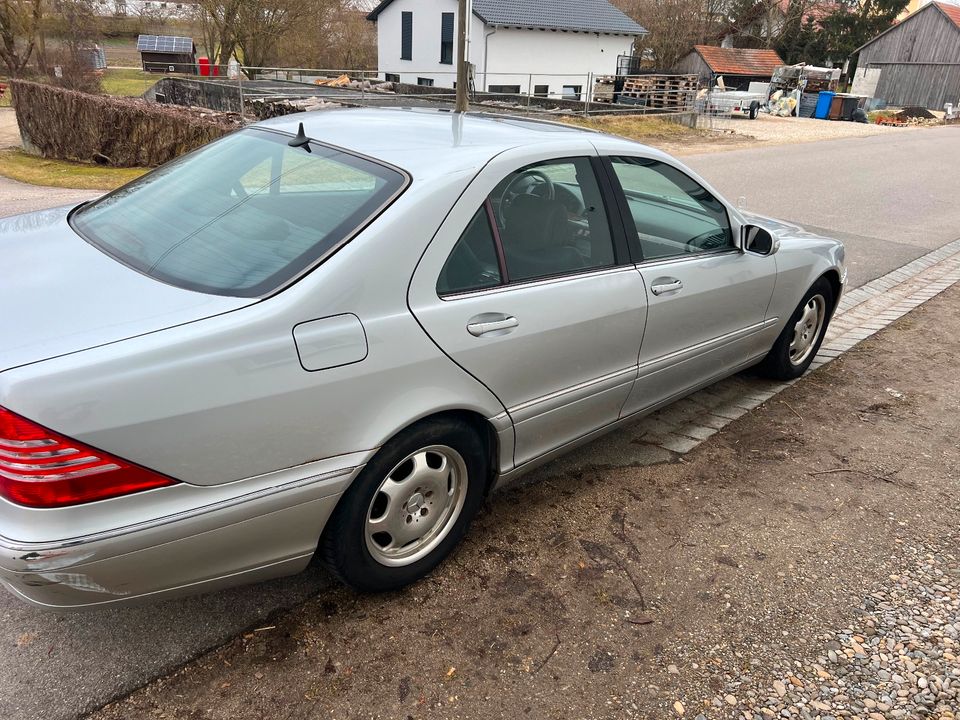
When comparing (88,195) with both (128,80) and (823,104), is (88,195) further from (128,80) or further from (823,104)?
(128,80)

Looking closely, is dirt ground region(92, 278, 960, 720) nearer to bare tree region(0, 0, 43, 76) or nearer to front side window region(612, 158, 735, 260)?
front side window region(612, 158, 735, 260)

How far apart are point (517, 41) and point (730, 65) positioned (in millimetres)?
21636

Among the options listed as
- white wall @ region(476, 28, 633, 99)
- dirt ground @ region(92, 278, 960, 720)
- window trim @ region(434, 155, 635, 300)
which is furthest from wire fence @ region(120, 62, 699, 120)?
dirt ground @ region(92, 278, 960, 720)

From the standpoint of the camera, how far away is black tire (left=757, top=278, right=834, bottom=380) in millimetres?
4492

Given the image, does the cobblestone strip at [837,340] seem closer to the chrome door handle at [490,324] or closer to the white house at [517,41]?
the chrome door handle at [490,324]

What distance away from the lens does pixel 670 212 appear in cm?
372

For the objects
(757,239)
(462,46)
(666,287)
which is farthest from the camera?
(462,46)

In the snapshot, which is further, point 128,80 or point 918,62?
point 918,62

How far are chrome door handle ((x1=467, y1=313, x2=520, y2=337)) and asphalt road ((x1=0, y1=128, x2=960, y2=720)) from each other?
3.68 feet

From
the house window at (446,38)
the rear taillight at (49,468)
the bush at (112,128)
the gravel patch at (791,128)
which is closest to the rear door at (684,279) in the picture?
the rear taillight at (49,468)

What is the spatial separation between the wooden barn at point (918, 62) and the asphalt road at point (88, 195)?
25.4m

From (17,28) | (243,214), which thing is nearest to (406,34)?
(17,28)

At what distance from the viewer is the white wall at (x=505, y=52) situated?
120ft

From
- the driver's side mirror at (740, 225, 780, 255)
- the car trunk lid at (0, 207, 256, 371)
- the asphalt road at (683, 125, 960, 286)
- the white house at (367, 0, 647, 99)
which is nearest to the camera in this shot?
the car trunk lid at (0, 207, 256, 371)
